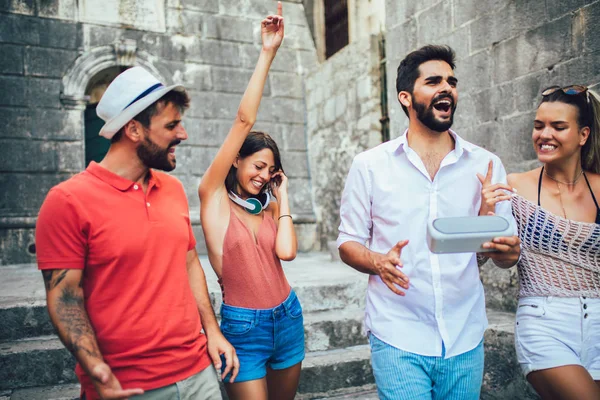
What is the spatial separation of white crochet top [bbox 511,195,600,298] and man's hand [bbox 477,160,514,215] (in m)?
0.36

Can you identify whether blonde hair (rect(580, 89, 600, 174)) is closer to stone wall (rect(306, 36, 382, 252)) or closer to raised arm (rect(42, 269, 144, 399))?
raised arm (rect(42, 269, 144, 399))

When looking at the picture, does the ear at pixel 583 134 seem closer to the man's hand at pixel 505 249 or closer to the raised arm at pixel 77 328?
the man's hand at pixel 505 249

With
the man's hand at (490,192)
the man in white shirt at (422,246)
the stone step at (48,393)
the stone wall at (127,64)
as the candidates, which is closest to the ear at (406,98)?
the man in white shirt at (422,246)

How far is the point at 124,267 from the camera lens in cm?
189

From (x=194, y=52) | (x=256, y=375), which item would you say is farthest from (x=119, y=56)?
(x=256, y=375)

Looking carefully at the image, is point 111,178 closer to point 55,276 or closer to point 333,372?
point 55,276

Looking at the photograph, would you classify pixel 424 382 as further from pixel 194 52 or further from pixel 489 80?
pixel 194 52

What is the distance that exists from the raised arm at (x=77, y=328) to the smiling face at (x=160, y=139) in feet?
1.61

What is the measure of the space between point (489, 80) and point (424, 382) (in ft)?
11.0

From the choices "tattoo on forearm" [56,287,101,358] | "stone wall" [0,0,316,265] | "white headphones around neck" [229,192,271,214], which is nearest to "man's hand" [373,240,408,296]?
"white headphones around neck" [229,192,271,214]

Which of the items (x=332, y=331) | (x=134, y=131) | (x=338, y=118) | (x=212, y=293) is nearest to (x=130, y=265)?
(x=134, y=131)

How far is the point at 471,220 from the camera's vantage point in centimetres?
194

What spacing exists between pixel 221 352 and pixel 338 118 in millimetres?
6239

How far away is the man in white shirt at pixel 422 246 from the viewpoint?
7.07 feet
